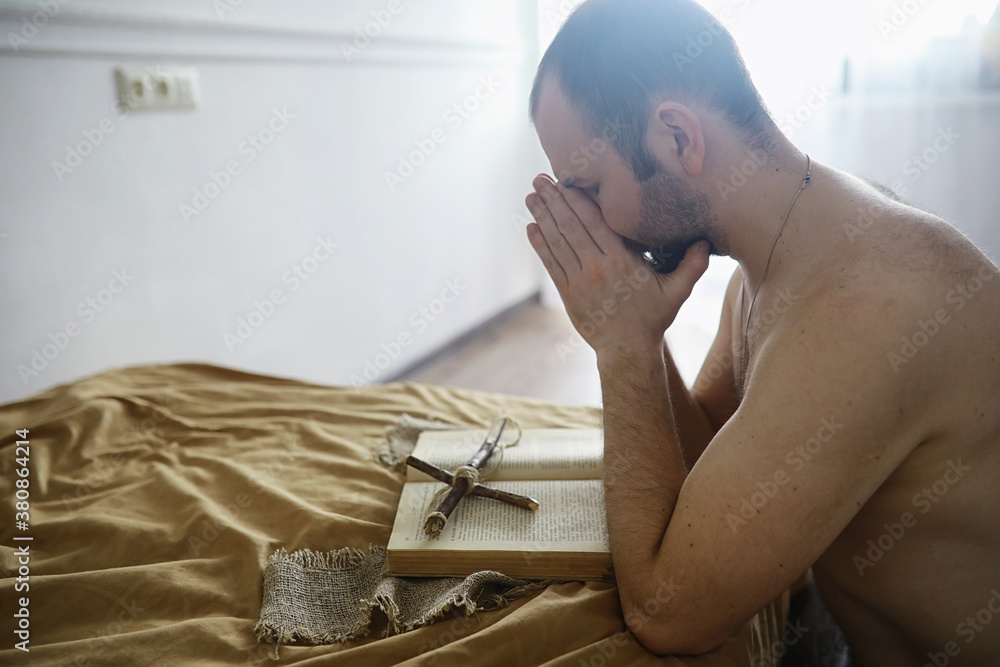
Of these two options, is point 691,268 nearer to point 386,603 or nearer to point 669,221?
point 669,221

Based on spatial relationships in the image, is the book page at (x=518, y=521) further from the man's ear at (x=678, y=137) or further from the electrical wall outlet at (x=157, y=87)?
the electrical wall outlet at (x=157, y=87)

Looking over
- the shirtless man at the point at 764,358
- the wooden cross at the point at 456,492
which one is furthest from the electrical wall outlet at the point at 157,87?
the wooden cross at the point at 456,492

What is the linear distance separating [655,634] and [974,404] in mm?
408

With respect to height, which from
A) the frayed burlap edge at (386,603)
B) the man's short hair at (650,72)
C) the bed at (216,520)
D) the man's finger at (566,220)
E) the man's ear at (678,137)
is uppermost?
the man's short hair at (650,72)

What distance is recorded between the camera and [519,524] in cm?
90

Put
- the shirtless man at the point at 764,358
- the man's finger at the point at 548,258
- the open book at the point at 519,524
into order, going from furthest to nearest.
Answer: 1. the man's finger at the point at 548,258
2. the open book at the point at 519,524
3. the shirtless man at the point at 764,358

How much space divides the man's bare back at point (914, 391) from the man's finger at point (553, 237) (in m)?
0.28

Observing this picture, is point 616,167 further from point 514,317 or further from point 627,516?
point 514,317

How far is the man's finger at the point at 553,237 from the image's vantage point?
1.08m

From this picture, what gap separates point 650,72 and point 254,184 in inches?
60.1

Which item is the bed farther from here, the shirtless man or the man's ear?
the man's ear

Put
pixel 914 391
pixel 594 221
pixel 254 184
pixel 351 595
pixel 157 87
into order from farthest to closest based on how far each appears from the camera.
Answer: pixel 254 184 < pixel 157 87 < pixel 594 221 < pixel 351 595 < pixel 914 391

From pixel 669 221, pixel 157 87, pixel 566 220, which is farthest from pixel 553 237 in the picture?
pixel 157 87

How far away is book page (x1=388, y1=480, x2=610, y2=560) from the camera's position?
86 cm
